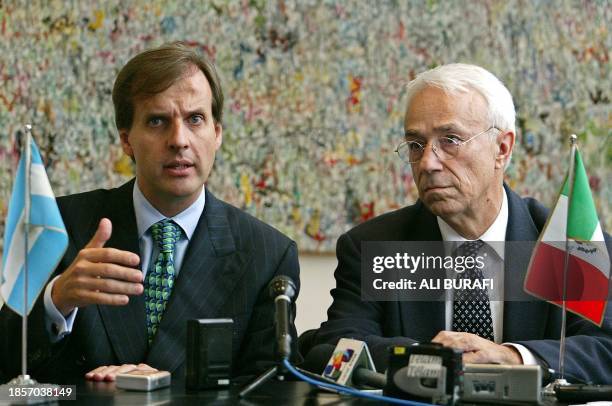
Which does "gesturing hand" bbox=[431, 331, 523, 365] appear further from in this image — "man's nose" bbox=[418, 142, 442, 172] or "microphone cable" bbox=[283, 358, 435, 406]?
"man's nose" bbox=[418, 142, 442, 172]

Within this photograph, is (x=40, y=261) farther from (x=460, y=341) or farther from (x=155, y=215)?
(x=460, y=341)

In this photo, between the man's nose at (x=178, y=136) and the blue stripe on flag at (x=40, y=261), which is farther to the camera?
the man's nose at (x=178, y=136)

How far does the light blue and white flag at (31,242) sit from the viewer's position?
193 cm

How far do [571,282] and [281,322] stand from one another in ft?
2.84

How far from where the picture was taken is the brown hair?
2555 mm

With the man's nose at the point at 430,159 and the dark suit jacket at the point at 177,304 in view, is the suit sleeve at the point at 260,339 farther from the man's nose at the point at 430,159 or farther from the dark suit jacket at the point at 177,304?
the man's nose at the point at 430,159

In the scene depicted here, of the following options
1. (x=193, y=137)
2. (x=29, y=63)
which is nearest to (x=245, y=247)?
(x=193, y=137)

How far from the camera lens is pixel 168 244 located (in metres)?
2.54

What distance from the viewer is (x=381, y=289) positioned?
262 centimetres

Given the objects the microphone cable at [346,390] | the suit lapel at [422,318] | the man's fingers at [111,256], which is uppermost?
→ the man's fingers at [111,256]

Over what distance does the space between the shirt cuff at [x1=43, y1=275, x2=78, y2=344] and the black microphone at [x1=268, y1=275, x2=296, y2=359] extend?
0.63 m

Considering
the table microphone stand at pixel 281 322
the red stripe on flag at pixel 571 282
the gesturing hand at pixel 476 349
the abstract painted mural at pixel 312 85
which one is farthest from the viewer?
the abstract painted mural at pixel 312 85

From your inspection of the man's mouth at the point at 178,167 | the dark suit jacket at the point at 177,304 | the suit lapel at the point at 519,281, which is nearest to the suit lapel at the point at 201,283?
the dark suit jacket at the point at 177,304

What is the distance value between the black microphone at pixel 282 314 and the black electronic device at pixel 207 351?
0.50 feet
